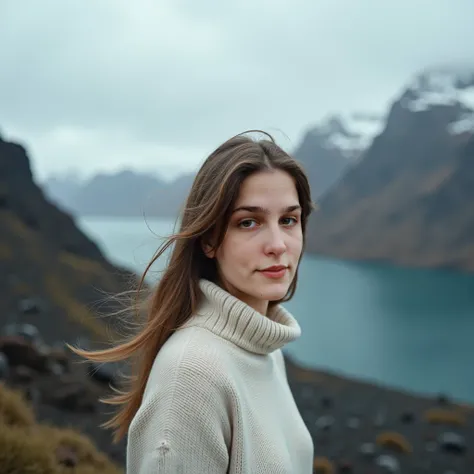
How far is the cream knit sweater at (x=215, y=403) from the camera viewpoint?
5.28 feet

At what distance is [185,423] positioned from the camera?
5.27 ft

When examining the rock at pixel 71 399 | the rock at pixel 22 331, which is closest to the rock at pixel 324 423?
the rock at pixel 71 399

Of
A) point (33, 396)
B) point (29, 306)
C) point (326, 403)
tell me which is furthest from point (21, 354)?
point (326, 403)

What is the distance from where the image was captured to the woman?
5.35 feet

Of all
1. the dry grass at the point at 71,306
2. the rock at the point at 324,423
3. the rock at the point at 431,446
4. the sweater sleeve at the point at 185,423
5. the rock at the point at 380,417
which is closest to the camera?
the sweater sleeve at the point at 185,423

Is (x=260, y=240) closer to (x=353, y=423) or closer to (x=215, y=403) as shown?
(x=215, y=403)

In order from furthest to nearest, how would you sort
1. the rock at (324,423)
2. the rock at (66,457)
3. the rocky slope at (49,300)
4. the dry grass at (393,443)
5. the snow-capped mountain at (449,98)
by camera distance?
the snow-capped mountain at (449,98)
the rock at (324,423)
the dry grass at (393,443)
the rocky slope at (49,300)
the rock at (66,457)

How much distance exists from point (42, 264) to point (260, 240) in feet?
83.4

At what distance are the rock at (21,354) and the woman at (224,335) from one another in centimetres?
782

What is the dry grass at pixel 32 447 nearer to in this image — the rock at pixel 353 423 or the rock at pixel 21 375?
the rock at pixel 21 375

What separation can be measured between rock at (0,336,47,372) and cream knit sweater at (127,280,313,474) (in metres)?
8.22

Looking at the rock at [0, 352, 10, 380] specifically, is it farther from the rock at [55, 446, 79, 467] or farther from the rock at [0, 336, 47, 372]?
the rock at [55, 446, 79, 467]

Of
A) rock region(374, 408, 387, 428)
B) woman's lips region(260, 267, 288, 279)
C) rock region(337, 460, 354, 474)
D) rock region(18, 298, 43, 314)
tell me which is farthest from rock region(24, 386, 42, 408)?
rock region(18, 298, 43, 314)

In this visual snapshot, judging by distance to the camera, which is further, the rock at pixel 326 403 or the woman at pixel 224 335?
the rock at pixel 326 403
